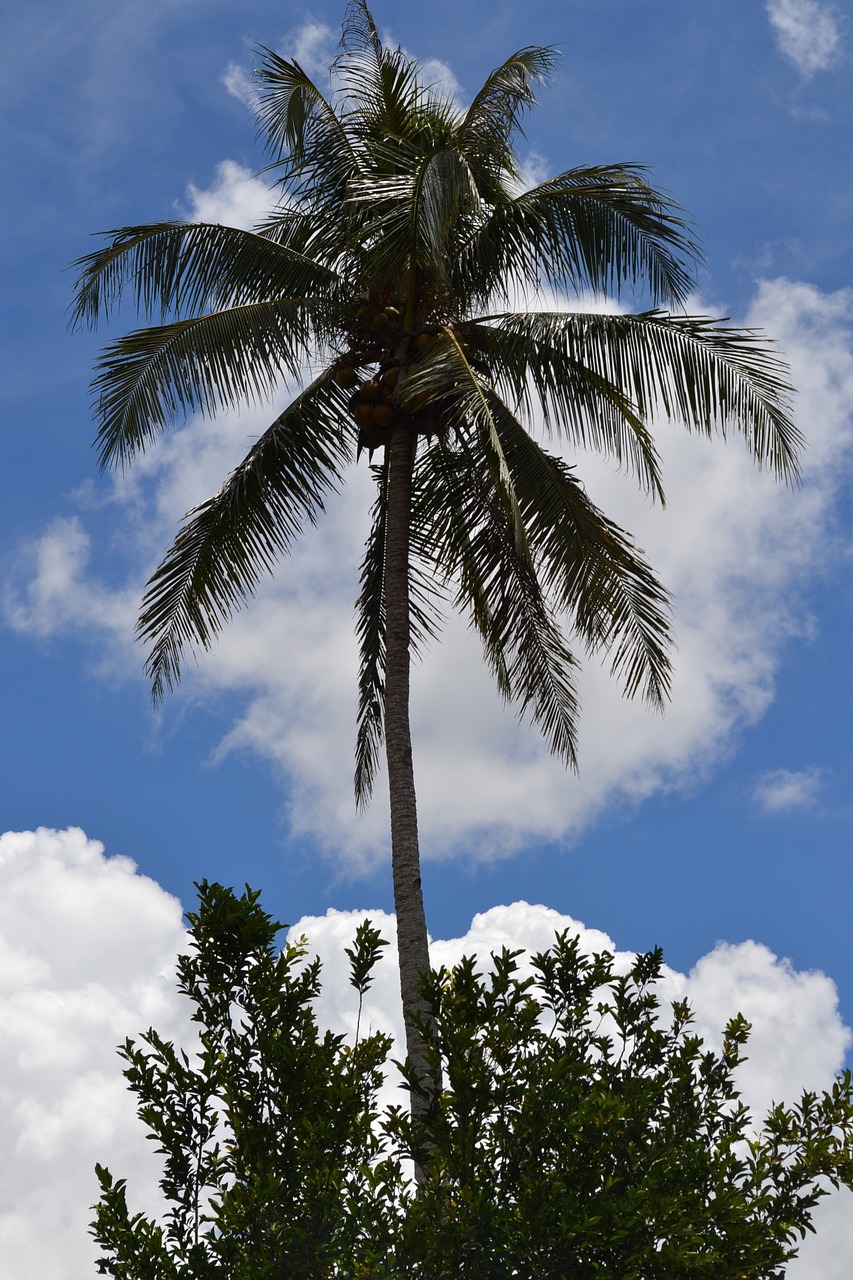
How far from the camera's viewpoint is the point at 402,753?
11078 millimetres

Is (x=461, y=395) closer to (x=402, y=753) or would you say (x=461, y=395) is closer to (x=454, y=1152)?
(x=402, y=753)

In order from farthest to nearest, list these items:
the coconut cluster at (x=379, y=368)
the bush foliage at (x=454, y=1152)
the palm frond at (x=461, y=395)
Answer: the coconut cluster at (x=379, y=368), the palm frond at (x=461, y=395), the bush foliage at (x=454, y=1152)

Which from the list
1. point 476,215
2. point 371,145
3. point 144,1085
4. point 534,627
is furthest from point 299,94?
point 144,1085

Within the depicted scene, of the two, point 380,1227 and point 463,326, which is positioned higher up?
point 463,326

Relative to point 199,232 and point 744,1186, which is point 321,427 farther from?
point 744,1186

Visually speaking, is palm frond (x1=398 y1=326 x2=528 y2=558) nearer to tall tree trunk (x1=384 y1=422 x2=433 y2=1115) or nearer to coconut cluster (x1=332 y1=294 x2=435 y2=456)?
coconut cluster (x1=332 y1=294 x2=435 y2=456)

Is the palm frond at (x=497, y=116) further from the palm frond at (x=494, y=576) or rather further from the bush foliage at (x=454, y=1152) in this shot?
the bush foliage at (x=454, y=1152)

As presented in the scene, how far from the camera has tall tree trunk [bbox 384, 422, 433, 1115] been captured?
10.1m

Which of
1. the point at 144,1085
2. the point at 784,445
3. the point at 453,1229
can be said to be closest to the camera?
the point at 453,1229

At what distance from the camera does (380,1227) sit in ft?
21.0

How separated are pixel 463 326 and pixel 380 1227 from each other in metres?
8.15

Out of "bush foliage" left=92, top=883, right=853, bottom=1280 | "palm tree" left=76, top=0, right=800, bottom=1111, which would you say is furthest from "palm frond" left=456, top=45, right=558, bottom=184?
"bush foliage" left=92, top=883, right=853, bottom=1280

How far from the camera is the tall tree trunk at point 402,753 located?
10086 mm

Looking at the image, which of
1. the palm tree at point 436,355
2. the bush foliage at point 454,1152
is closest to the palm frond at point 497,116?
the palm tree at point 436,355
